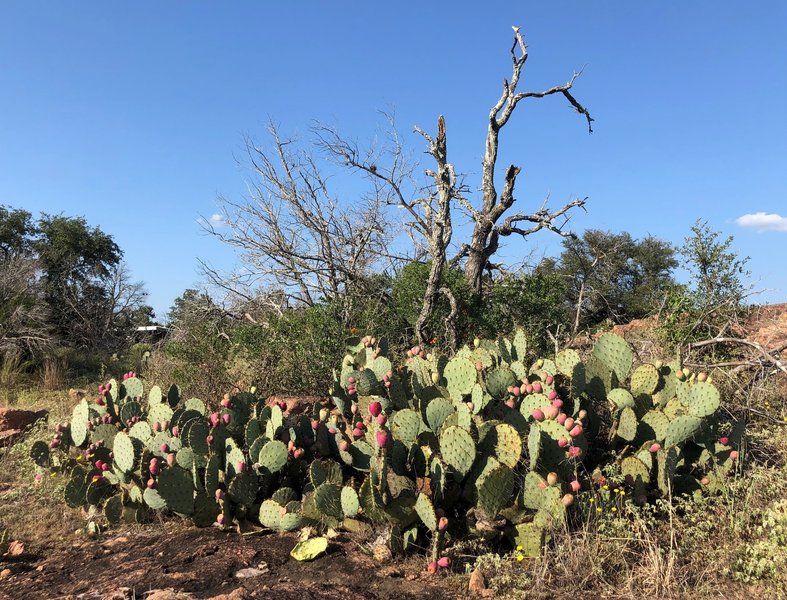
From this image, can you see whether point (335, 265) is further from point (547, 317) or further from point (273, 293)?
point (547, 317)

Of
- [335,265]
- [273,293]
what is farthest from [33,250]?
[335,265]

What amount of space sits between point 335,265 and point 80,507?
575 cm

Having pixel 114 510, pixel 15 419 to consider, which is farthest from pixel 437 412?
pixel 15 419

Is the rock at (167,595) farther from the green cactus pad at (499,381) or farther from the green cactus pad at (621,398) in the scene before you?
the green cactus pad at (621,398)

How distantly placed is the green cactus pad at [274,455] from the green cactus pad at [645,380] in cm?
245

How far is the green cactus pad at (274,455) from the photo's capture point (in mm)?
3793

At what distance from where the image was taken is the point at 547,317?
25.6ft

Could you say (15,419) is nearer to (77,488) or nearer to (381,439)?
(77,488)

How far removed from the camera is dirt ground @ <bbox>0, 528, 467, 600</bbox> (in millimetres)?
2904

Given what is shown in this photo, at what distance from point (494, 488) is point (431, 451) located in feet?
1.79

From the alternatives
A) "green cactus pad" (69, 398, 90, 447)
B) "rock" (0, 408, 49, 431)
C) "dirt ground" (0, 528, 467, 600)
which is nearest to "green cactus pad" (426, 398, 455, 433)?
"dirt ground" (0, 528, 467, 600)

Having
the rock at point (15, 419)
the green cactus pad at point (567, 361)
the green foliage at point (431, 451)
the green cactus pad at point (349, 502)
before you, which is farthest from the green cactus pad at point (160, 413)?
the rock at point (15, 419)

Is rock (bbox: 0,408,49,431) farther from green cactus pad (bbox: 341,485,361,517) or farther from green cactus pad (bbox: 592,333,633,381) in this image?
green cactus pad (bbox: 592,333,633,381)

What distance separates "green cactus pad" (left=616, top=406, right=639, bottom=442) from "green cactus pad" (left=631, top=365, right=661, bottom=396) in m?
0.42
